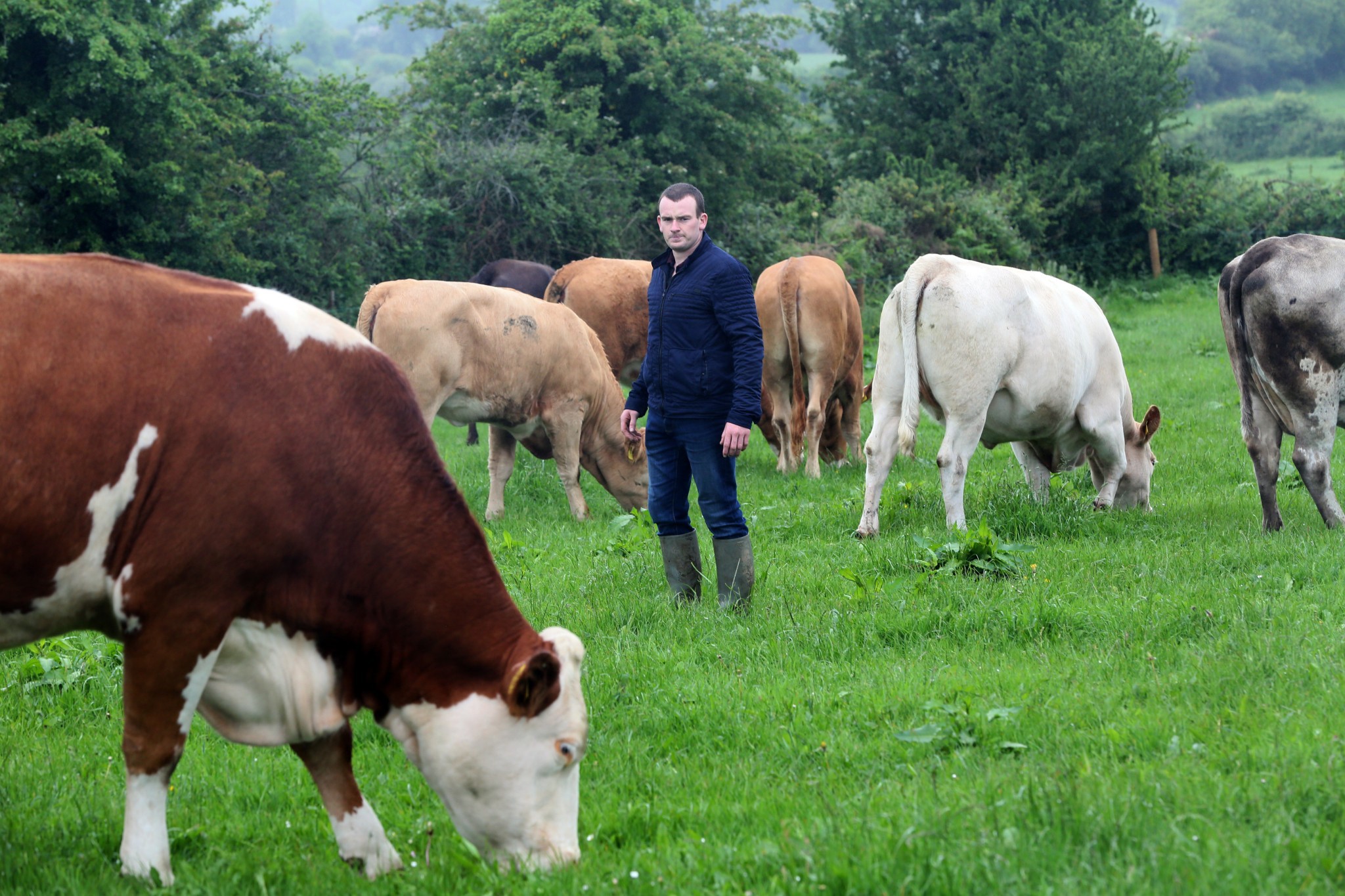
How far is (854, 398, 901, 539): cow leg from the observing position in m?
7.98

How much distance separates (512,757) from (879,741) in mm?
1544

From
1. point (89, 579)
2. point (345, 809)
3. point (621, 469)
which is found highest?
point (89, 579)

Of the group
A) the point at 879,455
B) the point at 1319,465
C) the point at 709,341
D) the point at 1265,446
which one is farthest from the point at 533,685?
the point at 1265,446

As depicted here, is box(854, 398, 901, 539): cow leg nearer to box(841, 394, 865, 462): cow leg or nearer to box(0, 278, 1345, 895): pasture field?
box(0, 278, 1345, 895): pasture field

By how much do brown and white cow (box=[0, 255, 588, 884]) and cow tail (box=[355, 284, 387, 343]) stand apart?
19.7 ft

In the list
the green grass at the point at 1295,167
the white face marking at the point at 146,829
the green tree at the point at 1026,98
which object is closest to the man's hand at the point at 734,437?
the white face marking at the point at 146,829

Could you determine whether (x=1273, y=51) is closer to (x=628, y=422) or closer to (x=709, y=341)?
(x=628, y=422)

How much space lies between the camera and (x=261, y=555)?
316 centimetres

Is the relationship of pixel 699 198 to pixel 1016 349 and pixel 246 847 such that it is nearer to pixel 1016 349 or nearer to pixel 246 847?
pixel 1016 349

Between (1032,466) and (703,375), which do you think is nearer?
(703,375)

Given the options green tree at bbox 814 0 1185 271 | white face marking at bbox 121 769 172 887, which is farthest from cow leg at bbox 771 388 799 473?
green tree at bbox 814 0 1185 271

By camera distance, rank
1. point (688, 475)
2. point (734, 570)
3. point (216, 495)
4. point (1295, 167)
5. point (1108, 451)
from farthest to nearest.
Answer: point (1295, 167), point (1108, 451), point (688, 475), point (734, 570), point (216, 495)

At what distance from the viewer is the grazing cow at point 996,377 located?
7586 mm

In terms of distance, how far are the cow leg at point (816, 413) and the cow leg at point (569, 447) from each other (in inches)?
91.9
